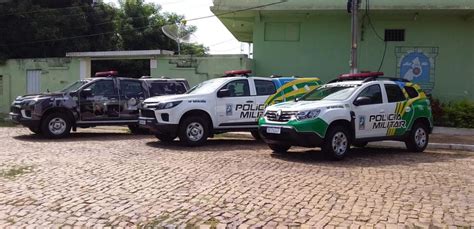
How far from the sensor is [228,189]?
6.82 m

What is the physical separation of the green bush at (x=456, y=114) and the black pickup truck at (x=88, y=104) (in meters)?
9.05

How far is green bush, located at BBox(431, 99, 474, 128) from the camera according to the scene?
55.4 ft

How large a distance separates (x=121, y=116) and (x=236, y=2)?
7.21m

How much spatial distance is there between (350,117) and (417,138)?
2521 millimetres

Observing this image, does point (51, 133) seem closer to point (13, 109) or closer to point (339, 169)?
point (13, 109)

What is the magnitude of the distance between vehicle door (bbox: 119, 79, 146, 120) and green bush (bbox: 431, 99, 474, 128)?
10.3m

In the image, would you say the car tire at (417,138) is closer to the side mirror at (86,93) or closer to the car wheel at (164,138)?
the car wheel at (164,138)

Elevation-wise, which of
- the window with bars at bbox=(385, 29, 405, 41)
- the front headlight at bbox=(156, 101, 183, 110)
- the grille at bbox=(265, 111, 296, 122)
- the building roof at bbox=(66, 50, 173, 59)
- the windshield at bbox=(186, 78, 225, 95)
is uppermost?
the window with bars at bbox=(385, 29, 405, 41)

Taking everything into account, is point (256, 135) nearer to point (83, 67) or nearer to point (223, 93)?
point (223, 93)

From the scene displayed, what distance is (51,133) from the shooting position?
44.0 feet

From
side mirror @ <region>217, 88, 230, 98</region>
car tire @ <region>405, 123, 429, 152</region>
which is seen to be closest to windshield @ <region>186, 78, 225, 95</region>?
side mirror @ <region>217, 88, 230, 98</region>

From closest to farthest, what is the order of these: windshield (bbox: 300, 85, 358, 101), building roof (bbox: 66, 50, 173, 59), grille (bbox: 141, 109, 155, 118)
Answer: windshield (bbox: 300, 85, 358, 101) < grille (bbox: 141, 109, 155, 118) < building roof (bbox: 66, 50, 173, 59)

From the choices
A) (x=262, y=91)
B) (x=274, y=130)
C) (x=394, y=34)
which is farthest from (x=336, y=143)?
(x=394, y=34)

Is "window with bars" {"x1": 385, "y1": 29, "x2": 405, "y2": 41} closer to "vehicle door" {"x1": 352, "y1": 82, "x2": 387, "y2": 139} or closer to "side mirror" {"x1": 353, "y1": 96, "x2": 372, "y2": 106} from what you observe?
"vehicle door" {"x1": 352, "y1": 82, "x2": 387, "y2": 139}
